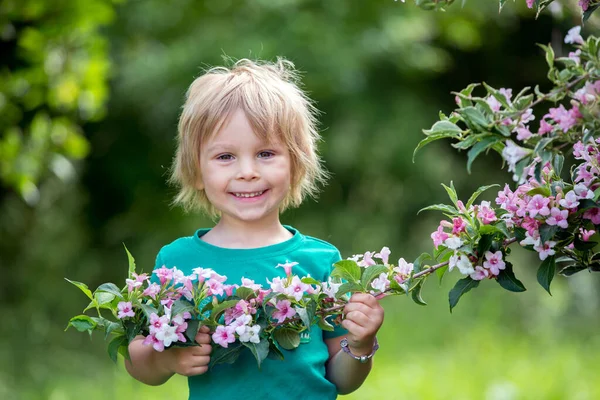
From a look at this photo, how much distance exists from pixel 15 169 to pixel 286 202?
276 centimetres

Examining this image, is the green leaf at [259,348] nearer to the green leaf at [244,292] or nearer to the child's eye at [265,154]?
the green leaf at [244,292]

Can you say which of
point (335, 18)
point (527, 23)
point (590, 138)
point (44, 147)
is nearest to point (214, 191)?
point (590, 138)

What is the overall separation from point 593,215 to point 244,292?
2.59 feet

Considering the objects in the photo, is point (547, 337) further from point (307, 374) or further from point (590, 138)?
point (590, 138)

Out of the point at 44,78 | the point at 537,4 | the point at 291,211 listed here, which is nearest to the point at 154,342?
the point at 537,4

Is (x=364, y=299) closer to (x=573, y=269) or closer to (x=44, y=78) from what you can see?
(x=573, y=269)

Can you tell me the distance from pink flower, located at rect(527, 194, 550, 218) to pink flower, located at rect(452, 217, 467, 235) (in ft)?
0.49

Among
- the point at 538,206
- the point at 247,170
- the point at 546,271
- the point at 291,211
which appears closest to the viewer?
the point at 538,206

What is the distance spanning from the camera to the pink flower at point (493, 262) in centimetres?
191

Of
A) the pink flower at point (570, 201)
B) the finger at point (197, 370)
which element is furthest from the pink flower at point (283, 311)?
the pink flower at point (570, 201)

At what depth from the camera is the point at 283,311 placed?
204 centimetres

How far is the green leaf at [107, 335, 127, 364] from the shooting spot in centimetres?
206

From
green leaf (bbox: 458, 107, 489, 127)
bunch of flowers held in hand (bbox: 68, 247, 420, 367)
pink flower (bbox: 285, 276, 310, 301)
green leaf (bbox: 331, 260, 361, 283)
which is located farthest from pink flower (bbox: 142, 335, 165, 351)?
green leaf (bbox: 458, 107, 489, 127)

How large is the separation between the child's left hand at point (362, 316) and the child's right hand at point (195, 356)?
331 millimetres
